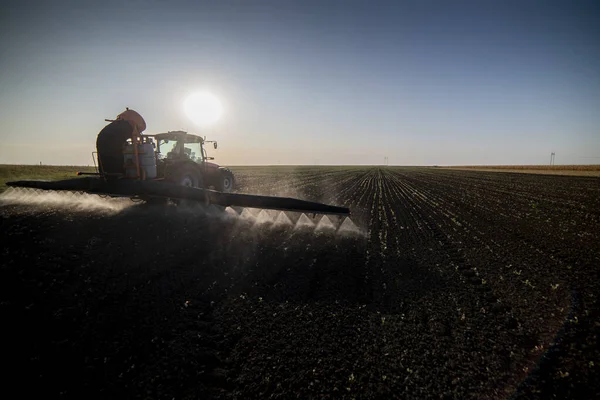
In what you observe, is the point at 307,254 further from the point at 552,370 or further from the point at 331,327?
the point at 552,370

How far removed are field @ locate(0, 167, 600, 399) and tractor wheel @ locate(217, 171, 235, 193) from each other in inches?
205

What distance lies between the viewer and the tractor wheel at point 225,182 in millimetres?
12320

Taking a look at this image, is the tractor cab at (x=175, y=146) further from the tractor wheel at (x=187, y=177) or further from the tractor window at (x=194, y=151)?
the tractor wheel at (x=187, y=177)

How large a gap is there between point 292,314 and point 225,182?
9865mm

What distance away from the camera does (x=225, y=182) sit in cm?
1279

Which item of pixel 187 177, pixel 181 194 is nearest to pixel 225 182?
pixel 187 177

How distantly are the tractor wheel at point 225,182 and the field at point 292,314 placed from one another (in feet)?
17.0

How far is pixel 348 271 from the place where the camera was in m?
5.04

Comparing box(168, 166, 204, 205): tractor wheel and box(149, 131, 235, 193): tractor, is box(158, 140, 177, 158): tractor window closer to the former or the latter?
box(149, 131, 235, 193): tractor

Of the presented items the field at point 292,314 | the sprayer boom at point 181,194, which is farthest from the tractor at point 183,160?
the field at point 292,314

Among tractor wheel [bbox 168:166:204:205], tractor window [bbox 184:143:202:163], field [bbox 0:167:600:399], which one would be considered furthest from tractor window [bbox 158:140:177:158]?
field [bbox 0:167:600:399]

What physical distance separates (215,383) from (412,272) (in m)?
3.67

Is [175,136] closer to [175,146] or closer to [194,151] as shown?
[175,146]

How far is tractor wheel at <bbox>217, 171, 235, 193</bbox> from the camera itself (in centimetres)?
1232
